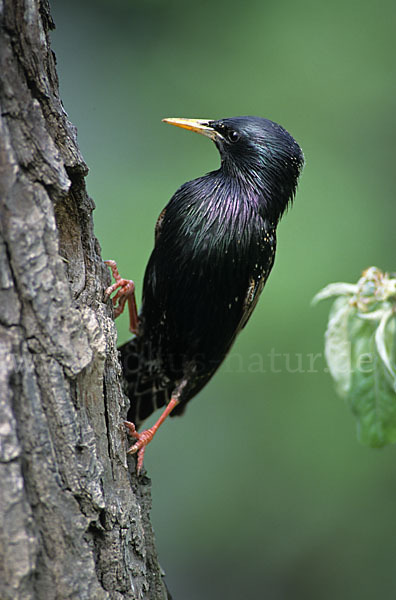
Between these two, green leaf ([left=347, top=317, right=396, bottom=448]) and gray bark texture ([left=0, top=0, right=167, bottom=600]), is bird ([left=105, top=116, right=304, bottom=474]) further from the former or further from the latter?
gray bark texture ([left=0, top=0, right=167, bottom=600])

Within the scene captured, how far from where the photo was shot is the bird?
2.52 metres

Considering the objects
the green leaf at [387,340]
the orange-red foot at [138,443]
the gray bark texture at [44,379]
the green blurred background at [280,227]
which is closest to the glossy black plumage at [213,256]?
the orange-red foot at [138,443]

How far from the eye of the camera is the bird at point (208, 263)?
8.27ft

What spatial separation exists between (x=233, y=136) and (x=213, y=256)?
59cm

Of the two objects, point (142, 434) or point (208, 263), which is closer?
point (142, 434)

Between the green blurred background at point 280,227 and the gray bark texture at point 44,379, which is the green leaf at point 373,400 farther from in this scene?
the green blurred background at point 280,227

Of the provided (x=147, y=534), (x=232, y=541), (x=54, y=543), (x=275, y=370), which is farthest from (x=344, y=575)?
(x=54, y=543)

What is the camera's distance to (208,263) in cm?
250

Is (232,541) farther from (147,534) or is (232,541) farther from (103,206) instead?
(147,534)

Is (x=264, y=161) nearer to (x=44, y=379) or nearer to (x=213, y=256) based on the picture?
(x=213, y=256)

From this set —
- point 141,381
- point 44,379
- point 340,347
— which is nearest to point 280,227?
point 141,381

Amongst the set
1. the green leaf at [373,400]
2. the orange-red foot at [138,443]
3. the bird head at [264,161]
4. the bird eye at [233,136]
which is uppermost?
the bird eye at [233,136]

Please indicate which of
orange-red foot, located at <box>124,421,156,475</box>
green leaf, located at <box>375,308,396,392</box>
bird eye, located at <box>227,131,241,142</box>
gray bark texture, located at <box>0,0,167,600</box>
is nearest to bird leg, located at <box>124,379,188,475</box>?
orange-red foot, located at <box>124,421,156,475</box>

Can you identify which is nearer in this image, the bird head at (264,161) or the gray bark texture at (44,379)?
the gray bark texture at (44,379)
